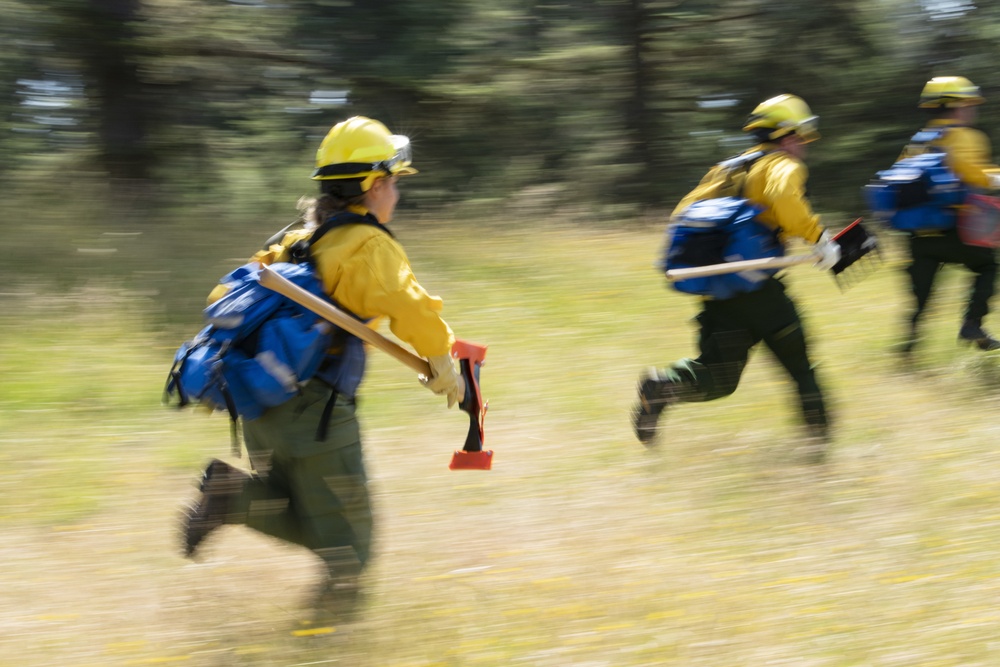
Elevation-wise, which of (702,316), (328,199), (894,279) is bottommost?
(894,279)

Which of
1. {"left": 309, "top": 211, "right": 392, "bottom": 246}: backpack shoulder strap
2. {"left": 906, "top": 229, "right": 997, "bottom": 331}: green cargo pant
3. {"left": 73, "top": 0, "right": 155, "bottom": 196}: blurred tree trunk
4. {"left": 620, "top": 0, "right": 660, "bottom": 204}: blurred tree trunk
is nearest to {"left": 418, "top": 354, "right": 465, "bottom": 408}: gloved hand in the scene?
{"left": 309, "top": 211, "right": 392, "bottom": 246}: backpack shoulder strap

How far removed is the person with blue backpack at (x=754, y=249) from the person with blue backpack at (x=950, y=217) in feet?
5.24

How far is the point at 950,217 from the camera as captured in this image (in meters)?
6.70

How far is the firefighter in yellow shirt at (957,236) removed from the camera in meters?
6.59

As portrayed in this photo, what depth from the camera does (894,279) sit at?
32.7 ft

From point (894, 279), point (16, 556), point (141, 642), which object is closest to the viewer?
point (141, 642)

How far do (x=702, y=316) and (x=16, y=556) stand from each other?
11.2 feet

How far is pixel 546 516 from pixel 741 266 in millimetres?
1476

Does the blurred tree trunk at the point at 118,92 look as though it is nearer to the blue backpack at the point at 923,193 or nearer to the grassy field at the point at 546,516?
the grassy field at the point at 546,516

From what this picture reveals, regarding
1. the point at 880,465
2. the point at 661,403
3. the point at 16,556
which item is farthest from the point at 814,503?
the point at 16,556

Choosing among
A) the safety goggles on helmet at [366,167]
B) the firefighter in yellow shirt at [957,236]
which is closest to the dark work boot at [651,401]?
the safety goggles on helmet at [366,167]

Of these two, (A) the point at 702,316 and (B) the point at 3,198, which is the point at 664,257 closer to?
(A) the point at 702,316

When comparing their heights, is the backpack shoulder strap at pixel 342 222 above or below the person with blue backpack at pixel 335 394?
above

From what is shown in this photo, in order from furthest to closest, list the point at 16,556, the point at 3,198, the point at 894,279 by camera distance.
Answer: the point at 3,198 < the point at 894,279 < the point at 16,556
